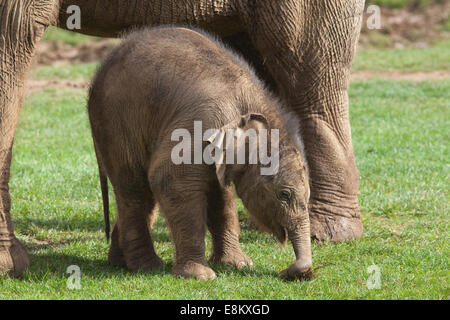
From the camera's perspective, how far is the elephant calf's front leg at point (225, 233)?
6.15m

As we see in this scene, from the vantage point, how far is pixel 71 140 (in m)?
11.3

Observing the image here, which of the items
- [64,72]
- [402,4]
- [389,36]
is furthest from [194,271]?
[402,4]

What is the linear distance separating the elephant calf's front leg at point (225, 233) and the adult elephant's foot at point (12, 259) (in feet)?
4.32

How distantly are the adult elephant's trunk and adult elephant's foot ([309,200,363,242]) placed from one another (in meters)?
1.43

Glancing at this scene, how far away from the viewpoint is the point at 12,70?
18.9 ft

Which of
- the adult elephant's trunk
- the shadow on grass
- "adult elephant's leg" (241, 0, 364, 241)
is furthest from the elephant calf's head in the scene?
"adult elephant's leg" (241, 0, 364, 241)

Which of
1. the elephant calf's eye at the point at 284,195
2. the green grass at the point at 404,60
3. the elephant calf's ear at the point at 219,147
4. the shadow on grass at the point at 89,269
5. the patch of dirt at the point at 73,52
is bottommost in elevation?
the shadow on grass at the point at 89,269

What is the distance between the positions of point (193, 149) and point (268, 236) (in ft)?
6.11

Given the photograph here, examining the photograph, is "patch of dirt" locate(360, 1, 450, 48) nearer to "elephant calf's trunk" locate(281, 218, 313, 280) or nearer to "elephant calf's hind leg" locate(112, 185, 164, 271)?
"elephant calf's hind leg" locate(112, 185, 164, 271)

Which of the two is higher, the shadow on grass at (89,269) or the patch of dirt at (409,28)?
the patch of dirt at (409,28)

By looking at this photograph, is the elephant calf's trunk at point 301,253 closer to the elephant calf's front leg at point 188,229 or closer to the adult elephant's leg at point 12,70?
the elephant calf's front leg at point 188,229

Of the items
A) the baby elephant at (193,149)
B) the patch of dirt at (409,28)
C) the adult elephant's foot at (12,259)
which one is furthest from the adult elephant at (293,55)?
the patch of dirt at (409,28)

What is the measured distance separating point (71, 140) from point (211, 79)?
5931 mm

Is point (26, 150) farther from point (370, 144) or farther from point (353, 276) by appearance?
point (353, 276)
